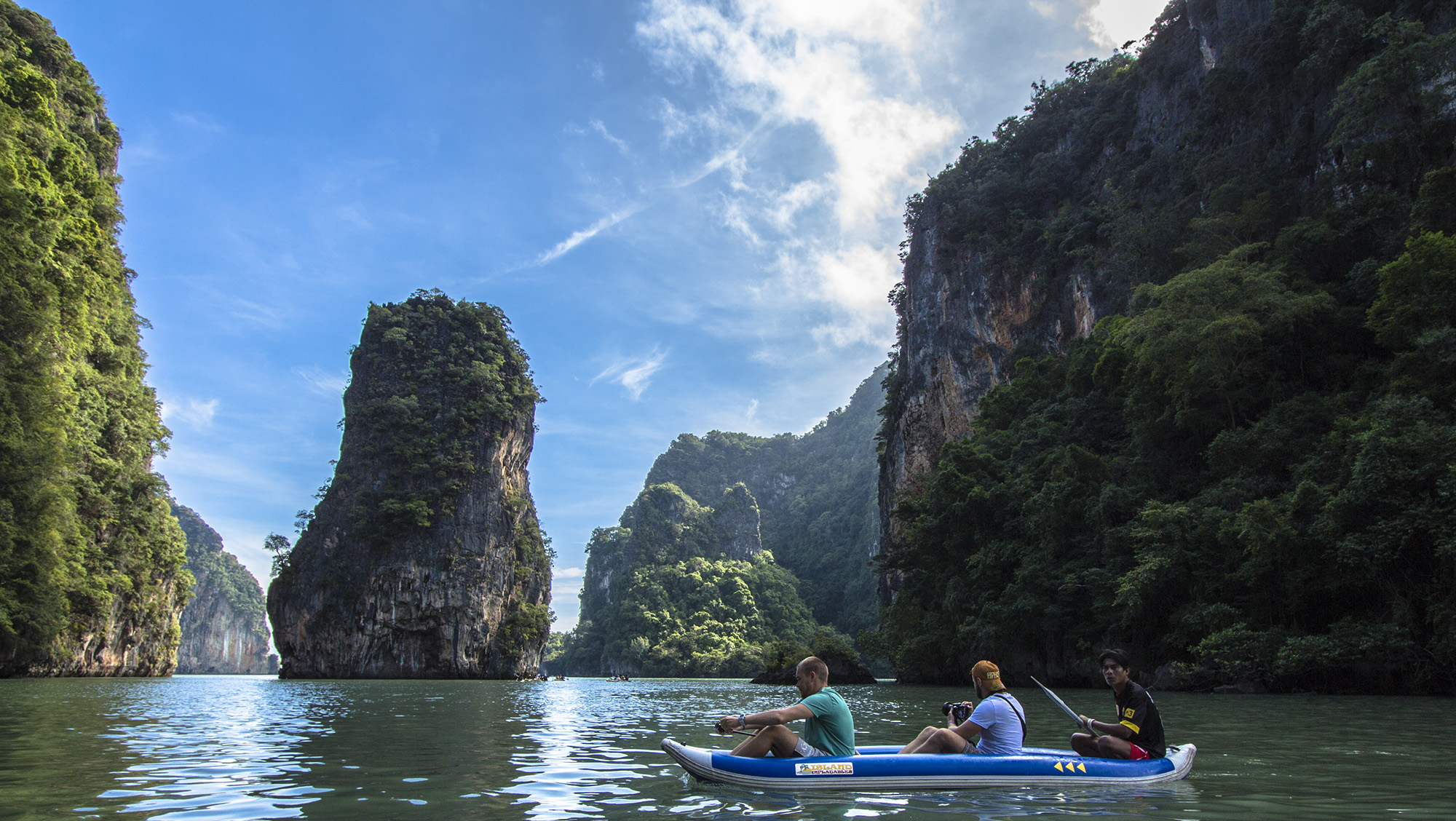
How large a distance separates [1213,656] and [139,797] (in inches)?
758

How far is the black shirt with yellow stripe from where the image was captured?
6.51 metres

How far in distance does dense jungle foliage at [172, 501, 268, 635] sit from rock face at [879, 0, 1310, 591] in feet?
369

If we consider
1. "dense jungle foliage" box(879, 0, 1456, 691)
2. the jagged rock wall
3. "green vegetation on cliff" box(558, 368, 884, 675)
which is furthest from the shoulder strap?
"green vegetation on cliff" box(558, 368, 884, 675)

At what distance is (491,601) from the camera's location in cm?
5147

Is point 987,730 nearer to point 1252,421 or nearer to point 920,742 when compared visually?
point 920,742

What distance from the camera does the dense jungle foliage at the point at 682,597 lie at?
74.2 metres

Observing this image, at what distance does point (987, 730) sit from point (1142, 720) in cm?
134

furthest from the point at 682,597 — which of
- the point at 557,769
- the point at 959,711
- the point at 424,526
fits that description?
the point at 959,711

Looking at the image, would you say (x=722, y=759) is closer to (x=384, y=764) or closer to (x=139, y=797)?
(x=384, y=764)

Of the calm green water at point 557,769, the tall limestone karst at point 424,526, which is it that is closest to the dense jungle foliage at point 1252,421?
the calm green water at point 557,769

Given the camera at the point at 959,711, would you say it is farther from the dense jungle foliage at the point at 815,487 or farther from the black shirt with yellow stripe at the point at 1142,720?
the dense jungle foliage at the point at 815,487

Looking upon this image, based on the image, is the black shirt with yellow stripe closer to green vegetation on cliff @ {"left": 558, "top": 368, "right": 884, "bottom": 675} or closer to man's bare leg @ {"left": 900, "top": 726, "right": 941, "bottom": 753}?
man's bare leg @ {"left": 900, "top": 726, "right": 941, "bottom": 753}

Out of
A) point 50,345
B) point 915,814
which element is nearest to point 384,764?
point 915,814

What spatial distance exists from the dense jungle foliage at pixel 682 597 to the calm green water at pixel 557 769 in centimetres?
5907
